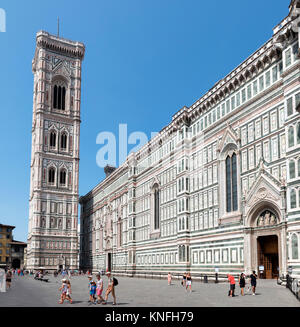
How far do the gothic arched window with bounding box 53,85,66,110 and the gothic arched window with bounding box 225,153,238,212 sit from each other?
63.0 m

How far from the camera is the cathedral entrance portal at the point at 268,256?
37.1m

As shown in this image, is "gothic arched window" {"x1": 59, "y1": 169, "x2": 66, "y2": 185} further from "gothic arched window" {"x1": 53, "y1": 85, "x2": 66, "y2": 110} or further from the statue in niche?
the statue in niche

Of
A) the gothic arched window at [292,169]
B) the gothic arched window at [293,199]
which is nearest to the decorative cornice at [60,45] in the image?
the gothic arched window at [292,169]

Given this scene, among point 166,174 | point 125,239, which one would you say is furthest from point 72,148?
point 166,174

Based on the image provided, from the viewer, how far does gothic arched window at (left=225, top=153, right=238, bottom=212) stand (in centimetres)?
4125

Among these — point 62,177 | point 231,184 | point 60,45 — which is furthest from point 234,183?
point 60,45

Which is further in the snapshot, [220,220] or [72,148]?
[72,148]

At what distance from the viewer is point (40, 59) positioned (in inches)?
3782

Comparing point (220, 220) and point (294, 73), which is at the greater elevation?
point (294, 73)

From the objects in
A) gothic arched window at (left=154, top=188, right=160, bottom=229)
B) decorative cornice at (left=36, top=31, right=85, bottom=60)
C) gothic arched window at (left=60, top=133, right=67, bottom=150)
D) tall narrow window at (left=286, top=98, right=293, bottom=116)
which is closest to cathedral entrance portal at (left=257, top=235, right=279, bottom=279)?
tall narrow window at (left=286, top=98, right=293, bottom=116)

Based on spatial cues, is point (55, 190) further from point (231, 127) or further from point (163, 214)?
point (231, 127)
